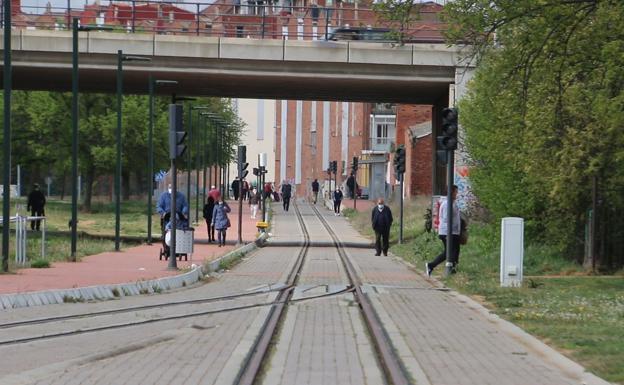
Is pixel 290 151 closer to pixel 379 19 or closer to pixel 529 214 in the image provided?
pixel 529 214

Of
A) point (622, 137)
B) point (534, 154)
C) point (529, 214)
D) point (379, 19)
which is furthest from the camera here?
point (529, 214)

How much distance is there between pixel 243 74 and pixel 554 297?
68.4 ft

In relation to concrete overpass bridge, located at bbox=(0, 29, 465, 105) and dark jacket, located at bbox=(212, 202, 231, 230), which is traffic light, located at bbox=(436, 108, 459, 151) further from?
dark jacket, located at bbox=(212, 202, 231, 230)

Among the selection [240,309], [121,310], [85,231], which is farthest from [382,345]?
[85,231]

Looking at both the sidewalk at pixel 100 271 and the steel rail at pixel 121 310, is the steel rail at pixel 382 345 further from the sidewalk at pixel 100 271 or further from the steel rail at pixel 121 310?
the sidewalk at pixel 100 271

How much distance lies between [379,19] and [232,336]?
8201mm

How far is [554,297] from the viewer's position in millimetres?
18469

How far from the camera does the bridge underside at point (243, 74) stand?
37.2 meters

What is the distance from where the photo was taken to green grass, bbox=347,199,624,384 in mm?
11984

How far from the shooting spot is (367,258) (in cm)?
3356

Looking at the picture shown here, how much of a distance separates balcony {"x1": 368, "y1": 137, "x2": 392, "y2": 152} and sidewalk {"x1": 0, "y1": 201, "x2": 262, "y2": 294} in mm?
57265

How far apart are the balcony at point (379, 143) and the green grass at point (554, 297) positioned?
55667 millimetres

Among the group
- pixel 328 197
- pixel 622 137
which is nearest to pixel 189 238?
pixel 622 137

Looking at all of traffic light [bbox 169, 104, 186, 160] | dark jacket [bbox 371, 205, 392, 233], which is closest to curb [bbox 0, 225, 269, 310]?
traffic light [bbox 169, 104, 186, 160]
